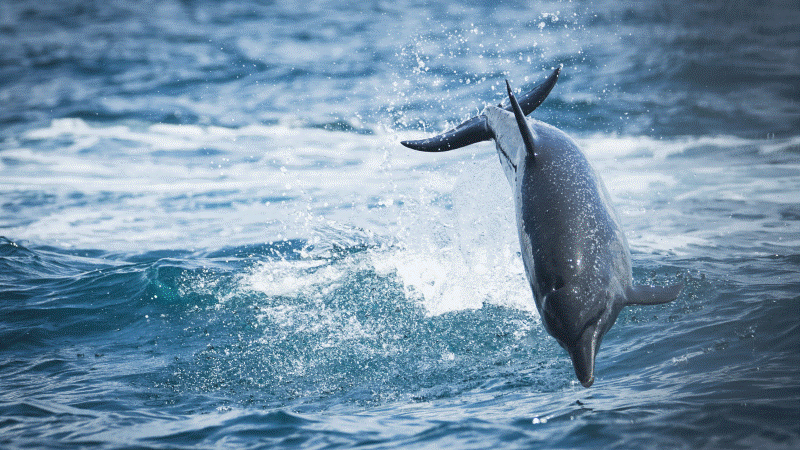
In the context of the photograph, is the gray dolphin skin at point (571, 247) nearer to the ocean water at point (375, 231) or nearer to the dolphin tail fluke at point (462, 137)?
the ocean water at point (375, 231)

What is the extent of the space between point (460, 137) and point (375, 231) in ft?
12.8

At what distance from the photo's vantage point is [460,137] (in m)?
7.33

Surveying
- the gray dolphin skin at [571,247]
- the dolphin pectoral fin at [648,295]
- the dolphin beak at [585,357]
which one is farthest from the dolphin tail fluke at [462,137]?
the dolphin beak at [585,357]

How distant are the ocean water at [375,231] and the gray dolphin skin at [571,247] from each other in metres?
0.72

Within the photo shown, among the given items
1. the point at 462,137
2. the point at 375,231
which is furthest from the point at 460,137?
the point at 375,231

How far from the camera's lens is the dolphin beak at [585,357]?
4191 mm

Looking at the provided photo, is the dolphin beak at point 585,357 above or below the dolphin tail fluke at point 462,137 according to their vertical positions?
below

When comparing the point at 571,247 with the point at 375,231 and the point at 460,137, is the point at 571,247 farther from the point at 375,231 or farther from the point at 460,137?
the point at 375,231

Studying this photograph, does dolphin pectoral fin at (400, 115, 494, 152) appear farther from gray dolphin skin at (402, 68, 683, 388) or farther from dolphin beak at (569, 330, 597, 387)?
dolphin beak at (569, 330, 597, 387)

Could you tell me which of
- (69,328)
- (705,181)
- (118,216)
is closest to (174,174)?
(118,216)

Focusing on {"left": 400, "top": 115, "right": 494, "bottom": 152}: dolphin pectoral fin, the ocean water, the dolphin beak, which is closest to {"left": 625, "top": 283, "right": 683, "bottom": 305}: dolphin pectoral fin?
the dolphin beak

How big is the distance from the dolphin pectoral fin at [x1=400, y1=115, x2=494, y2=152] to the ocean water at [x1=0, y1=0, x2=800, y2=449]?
5.94ft

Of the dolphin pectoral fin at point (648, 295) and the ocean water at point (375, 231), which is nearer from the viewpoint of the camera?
the dolphin pectoral fin at point (648, 295)

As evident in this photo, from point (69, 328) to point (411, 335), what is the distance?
415 centimetres
